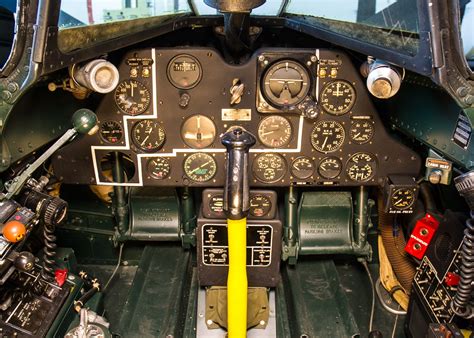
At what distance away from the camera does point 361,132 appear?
2.72 m

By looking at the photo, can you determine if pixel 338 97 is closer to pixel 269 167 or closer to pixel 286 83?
pixel 286 83

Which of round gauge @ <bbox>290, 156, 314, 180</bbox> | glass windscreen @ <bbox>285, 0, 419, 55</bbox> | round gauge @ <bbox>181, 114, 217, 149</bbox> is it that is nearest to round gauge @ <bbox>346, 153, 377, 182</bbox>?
round gauge @ <bbox>290, 156, 314, 180</bbox>

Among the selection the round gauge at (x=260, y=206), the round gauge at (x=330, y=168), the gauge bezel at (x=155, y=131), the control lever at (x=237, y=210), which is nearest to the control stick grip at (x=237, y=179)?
the control lever at (x=237, y=210)

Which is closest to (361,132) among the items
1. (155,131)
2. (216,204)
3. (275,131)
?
(275,131)

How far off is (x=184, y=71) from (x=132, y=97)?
1.15 ft

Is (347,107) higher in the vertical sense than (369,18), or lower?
lower

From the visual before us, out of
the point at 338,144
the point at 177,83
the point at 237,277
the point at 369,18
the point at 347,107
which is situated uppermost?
the point at 369,18

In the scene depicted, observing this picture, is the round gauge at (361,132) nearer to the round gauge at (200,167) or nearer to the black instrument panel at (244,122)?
the black instrument panel at (244,122)

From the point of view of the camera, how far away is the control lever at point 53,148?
6.84 feet

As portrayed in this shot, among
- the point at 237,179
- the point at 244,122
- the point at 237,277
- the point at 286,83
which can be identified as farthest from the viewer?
the point at 244,122

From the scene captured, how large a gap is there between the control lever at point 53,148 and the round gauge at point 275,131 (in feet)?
3.28

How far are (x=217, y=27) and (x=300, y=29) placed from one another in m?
0.65

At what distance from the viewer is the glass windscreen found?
6.28 ft

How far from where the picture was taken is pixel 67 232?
3357mm
